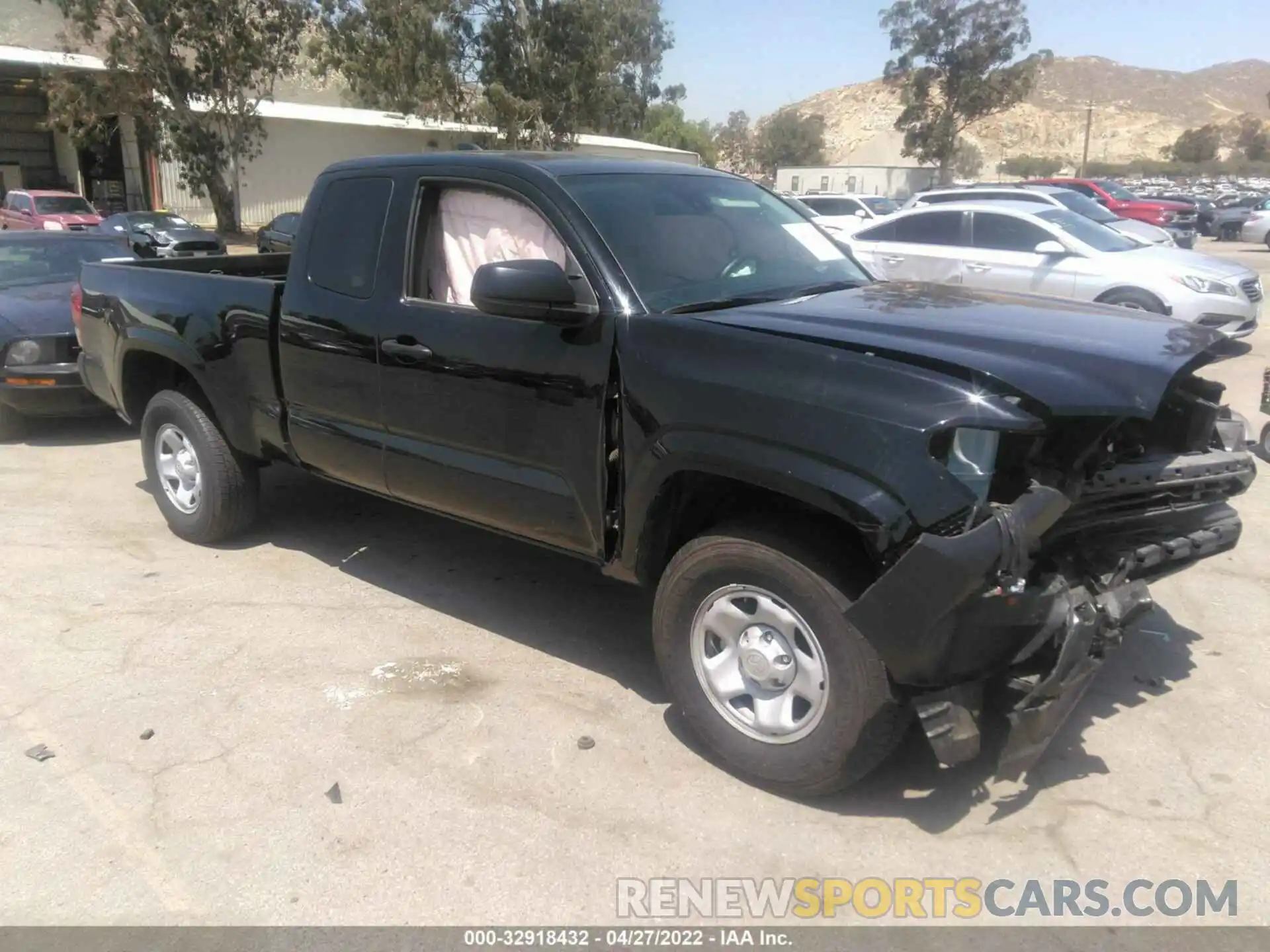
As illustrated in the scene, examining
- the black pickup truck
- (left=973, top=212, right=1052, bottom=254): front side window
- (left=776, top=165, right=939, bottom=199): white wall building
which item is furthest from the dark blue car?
(left=776, top=165, right=939, bottom=199): white wall building

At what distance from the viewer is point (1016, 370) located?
294cm

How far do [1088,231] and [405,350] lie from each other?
9.48 meters

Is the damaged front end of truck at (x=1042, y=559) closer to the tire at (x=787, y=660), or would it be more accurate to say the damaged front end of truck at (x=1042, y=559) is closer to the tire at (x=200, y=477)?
the tire at (x=787, y=660)

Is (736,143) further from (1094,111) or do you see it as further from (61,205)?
(61,205)

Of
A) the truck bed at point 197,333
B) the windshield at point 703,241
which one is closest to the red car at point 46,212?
the truck bed at point 197,333

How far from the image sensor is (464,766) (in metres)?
3.59

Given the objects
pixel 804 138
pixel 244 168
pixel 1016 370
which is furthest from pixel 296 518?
pixel 804 138

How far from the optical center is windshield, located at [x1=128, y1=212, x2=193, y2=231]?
69.5 feet

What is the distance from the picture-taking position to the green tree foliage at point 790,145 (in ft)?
289

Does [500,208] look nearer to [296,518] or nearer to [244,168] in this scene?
[296,518]

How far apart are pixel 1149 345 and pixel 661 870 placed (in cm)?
224

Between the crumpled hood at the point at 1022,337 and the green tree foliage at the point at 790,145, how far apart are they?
283 ft

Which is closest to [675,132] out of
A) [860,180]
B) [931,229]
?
[860,180]

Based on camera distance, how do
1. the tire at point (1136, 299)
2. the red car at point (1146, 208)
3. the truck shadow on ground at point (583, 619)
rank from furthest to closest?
the red car at point (1146, 208) < the tire at point (1136, 299) < the truck shadow on ground at point (583, 619)
